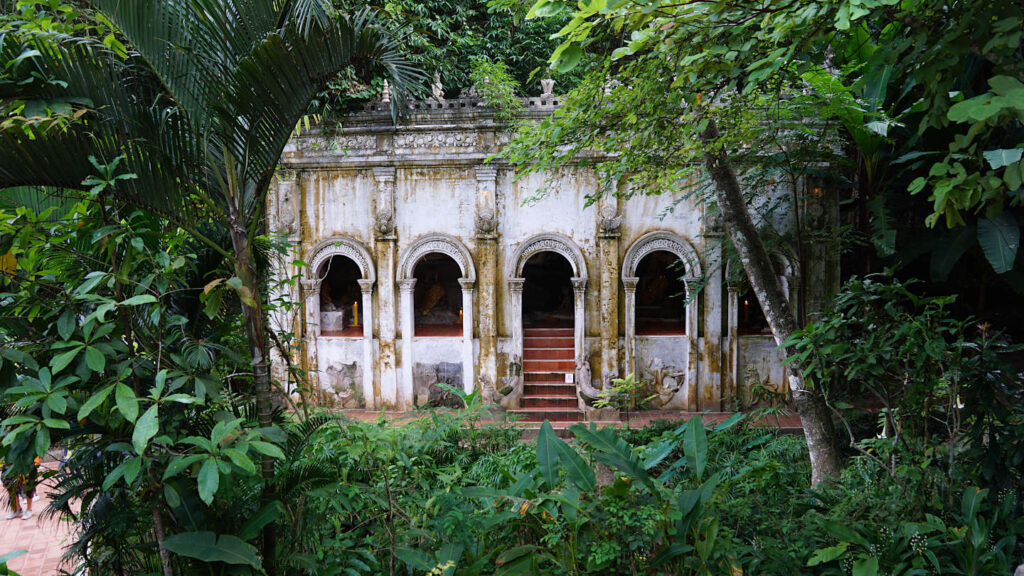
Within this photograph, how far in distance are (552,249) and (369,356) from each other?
3.89 meters

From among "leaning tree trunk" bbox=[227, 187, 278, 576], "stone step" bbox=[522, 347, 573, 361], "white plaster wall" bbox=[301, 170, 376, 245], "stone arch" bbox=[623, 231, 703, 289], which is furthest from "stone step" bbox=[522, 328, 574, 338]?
"leaning tree trunk" bbox=[227, 187, 278, 576]

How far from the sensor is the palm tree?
2.41m

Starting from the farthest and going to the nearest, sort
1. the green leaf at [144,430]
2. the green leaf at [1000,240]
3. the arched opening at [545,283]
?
the arched opening at [545,283] → the green leaf at [1000,240] → the green leaf at [144,430]

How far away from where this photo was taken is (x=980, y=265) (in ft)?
24.4

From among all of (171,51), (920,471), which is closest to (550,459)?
(920,471)

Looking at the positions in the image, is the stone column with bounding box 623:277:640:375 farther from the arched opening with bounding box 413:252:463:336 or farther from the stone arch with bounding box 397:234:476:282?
the arched opening with bounding box 413:252:463:336

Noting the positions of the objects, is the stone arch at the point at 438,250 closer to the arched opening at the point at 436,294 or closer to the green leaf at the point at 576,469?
the arched opening at the point at 436,294

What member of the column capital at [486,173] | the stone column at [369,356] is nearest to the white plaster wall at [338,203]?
the stone column at [369,356]

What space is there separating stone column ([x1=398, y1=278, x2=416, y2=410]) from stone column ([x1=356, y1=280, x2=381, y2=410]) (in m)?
0.47

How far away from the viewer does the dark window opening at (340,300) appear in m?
10.4

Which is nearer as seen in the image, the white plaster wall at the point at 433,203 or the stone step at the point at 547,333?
the white plaster wall at the point at 433,203

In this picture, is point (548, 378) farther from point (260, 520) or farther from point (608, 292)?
point (260, 520)

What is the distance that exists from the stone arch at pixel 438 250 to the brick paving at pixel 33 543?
5615 mm

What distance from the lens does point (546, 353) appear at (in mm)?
10086
